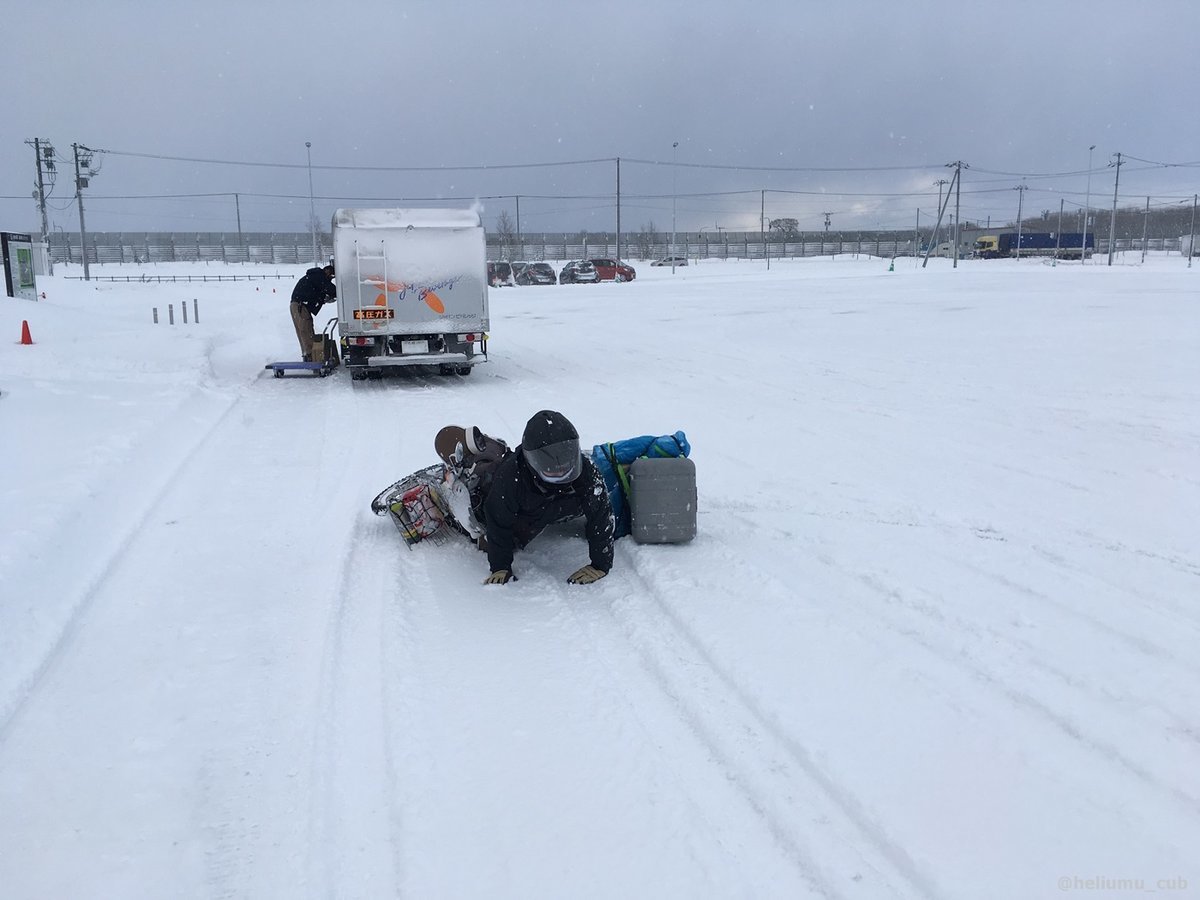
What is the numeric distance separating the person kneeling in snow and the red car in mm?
45922

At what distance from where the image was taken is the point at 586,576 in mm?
5488

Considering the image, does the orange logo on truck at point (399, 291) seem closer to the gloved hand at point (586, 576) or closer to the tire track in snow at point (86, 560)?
the tire track in snow at point (86, 560)

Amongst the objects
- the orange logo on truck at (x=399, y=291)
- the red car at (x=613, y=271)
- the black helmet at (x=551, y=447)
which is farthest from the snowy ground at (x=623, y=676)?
the red car at (x=613, y=271)

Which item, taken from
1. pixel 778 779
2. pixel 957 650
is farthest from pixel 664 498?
pixel 778 779

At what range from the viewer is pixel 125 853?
310 centimetres

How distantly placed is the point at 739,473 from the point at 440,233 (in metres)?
7.84

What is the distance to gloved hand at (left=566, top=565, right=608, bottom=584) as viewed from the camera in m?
5.48

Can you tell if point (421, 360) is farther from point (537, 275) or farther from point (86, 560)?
point (537, 275)

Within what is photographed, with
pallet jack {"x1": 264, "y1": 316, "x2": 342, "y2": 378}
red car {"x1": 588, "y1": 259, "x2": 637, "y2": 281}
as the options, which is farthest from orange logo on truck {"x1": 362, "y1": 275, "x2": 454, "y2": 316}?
red car {"x1": 588, "y1": 259, "x2": 637, "y2": 281}

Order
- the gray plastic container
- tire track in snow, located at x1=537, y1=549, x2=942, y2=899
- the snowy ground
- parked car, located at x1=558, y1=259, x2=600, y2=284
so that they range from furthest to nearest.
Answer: parked car, located at x1=558, y1=259, x2=600, y2=284 → the gray plastic container → the snowy ground → tire track in snow, located at x1=537, y1=549, x2=942, y2=899

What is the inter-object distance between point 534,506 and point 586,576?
531 mm

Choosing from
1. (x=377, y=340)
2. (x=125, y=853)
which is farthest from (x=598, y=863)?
(x=377, y=340)

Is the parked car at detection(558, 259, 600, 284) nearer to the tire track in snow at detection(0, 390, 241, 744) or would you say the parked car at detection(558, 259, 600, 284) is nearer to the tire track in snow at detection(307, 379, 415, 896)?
the tire track in snow at detection(0, 390, 241, 744)

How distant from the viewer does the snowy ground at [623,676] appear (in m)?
3.07
